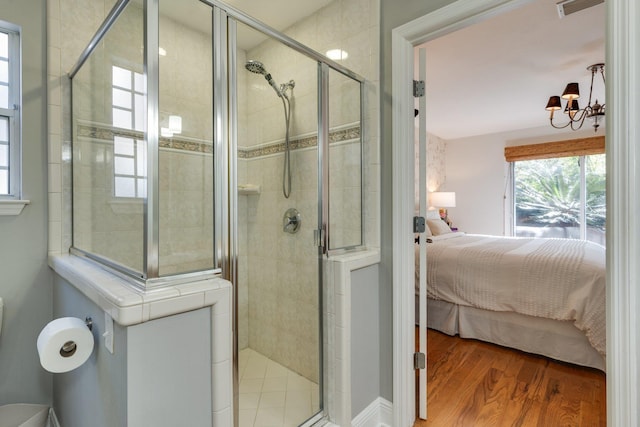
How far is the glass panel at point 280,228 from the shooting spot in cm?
170

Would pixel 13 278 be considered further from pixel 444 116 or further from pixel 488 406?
pixel 444 116

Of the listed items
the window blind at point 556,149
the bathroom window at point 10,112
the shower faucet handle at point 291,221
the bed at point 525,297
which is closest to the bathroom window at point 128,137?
the bathroom window at point 10,112

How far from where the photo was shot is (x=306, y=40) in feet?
6.98

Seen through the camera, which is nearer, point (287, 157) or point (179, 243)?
point (179, 243)

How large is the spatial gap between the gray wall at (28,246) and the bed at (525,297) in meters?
2.46

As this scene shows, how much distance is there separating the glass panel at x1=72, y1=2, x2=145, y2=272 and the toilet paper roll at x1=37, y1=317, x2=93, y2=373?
237 mm

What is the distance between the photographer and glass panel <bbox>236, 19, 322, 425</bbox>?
66.9 inches

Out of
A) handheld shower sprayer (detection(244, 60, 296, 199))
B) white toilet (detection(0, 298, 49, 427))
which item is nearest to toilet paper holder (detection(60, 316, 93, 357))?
white toilet (detection(0, 298, 49, 427))

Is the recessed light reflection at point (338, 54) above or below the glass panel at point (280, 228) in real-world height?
above

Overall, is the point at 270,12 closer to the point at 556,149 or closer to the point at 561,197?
the point at 556,149

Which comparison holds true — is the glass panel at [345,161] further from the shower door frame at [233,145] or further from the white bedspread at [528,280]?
the white bedspread at [528,280]

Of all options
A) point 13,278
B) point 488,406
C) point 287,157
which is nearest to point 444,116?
point 287,157

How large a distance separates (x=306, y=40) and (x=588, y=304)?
2.72 m

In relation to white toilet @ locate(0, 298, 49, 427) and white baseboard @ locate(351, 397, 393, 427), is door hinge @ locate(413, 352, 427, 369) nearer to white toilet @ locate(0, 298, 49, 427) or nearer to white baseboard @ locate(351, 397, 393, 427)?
white baseboard @ locate(351, 397, 393, 427)
